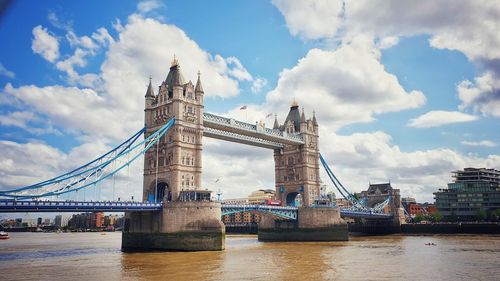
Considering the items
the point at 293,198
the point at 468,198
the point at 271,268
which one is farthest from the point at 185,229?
the point at 468,198

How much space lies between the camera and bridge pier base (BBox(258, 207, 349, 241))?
233ft

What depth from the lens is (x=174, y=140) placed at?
2315 inches

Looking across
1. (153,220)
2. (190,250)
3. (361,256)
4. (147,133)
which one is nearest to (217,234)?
(190,250)

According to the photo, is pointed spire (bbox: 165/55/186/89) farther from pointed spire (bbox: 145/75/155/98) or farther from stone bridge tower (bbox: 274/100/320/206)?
stone bridge tower (bbox: 274/100/320/206)

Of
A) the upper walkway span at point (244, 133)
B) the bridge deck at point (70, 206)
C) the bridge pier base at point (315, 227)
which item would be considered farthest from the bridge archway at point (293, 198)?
the bridge deck at point (70, 206)

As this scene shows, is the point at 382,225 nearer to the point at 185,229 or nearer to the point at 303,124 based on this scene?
the point at 303,124

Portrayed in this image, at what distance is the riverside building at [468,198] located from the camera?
112375 mm

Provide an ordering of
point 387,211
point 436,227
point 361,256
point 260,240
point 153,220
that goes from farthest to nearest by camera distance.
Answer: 1. point 387,211
2. point 436,227
3. point 260,240
4. point 153,220
5. point 361,256

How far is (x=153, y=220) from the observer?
54.2 metres

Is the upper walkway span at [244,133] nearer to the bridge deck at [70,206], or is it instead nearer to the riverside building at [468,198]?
the bridge deck at [70,206]

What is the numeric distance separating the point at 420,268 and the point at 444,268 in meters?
1.90

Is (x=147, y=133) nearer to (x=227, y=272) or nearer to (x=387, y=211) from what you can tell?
(x=227, y=272)

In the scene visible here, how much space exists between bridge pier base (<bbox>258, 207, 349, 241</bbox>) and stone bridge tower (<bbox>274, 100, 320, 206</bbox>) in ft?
31.5

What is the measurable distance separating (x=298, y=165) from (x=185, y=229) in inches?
1552
